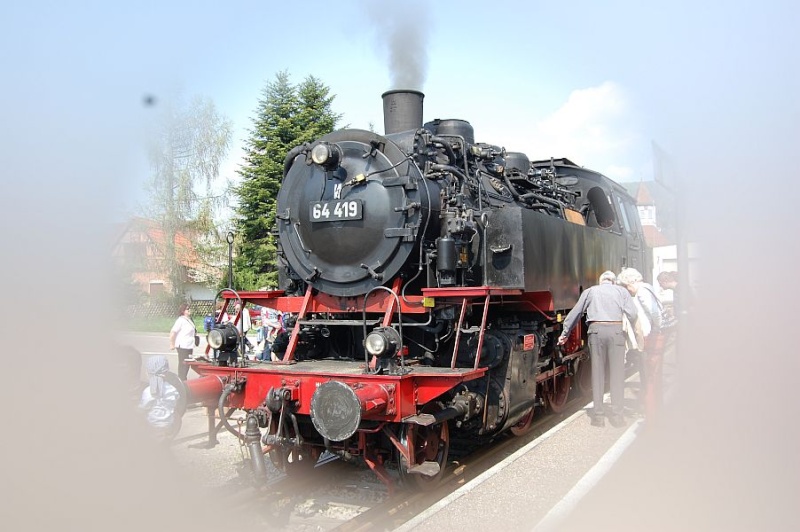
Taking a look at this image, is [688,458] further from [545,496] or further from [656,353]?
[656,353]

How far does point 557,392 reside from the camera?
841 cm

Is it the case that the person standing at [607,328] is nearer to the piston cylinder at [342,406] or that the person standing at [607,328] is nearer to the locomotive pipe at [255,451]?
the piston cylinder at [342,406]

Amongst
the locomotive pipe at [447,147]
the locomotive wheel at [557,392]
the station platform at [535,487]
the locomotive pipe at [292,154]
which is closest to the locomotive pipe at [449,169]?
the locomotive pipe at [447,147]

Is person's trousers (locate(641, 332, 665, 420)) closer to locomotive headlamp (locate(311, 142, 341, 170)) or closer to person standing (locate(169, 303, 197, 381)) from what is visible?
locomotive headlamp (locate(311, 142, 341, 170))

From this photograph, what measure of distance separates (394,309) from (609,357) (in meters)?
2.47

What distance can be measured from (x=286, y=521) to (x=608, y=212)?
7.04m

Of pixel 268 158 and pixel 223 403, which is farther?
pixel 268 158

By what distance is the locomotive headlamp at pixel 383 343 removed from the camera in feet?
16.2

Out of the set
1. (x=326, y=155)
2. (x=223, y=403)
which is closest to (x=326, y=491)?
(x=223, y=403)

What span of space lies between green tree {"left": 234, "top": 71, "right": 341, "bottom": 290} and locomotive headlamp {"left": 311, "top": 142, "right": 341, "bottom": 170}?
1841 cm

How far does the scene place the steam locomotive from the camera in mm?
5055

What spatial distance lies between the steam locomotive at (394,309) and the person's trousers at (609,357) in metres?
0.55

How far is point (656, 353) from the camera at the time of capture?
262 inches

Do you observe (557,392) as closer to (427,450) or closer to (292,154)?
(427,450)
